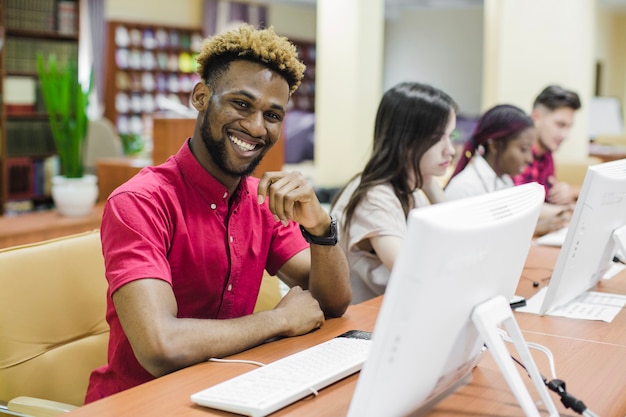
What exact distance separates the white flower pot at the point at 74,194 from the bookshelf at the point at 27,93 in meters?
2.44

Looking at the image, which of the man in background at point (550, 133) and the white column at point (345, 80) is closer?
the man in background at point (550, 133)

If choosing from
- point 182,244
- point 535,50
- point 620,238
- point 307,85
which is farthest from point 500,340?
point 307,85

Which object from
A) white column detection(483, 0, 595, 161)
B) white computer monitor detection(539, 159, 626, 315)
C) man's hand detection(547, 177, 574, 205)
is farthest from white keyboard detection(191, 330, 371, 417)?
white column detection(483, 0, 595, 161)

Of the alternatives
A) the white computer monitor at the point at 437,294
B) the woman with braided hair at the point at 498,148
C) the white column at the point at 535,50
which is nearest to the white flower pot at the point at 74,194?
the woman with braided hair at the point at 498,148

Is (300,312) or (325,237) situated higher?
(325,237)

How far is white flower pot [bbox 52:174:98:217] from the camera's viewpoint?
408 centimetres

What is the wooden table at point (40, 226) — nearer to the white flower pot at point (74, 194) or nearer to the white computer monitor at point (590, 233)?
the white flower pot at point (74, 194)

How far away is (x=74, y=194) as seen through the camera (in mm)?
4070

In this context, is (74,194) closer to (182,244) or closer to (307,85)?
(182,244)

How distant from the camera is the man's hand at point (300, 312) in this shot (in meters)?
1.70

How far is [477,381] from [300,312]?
1.46 ft

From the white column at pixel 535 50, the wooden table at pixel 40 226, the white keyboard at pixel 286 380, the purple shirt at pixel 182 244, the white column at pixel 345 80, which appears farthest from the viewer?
the white column at pixel 345 80

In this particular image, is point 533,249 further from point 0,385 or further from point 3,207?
point 3,207

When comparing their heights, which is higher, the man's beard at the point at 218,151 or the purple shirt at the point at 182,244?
the man's beard at the point at 218,151
